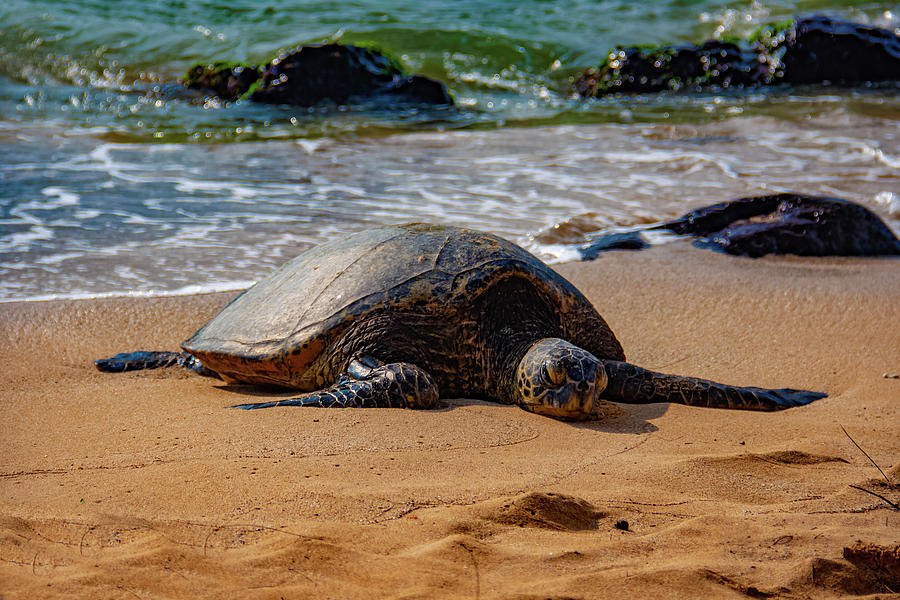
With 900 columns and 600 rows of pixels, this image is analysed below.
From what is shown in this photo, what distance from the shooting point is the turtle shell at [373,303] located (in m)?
3.67

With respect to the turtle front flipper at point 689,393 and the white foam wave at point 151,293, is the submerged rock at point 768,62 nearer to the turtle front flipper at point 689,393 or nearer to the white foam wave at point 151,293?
the white foam wave at point 151,293

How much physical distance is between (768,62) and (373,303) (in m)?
13.4

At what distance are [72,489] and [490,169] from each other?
7091mm

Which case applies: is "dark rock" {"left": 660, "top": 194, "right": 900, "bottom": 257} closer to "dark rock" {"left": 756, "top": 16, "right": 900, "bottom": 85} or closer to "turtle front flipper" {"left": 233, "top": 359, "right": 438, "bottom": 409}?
"turtle front flipper" {"left": 233, "top": 359, "right": 438, "bottom": 409}

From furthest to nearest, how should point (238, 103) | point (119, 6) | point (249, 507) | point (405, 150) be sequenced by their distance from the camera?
1. point (119, 6)
2. point (238, 103)
3. point (405, 150)
4. point (249, 507)

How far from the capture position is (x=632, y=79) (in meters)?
14.7

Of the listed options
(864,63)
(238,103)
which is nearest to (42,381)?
(238,103)

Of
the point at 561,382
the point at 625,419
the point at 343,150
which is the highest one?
the point at 343,150

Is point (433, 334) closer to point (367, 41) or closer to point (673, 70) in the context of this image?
point (673, 70)

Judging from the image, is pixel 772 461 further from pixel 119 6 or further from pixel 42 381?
pixel 119 6

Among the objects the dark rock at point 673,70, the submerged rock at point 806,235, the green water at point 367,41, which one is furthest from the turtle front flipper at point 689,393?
the dark rock at point 673,70

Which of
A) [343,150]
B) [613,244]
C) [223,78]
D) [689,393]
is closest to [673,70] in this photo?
[343,150]

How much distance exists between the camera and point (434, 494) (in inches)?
90.6

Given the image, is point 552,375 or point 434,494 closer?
point 434,494
